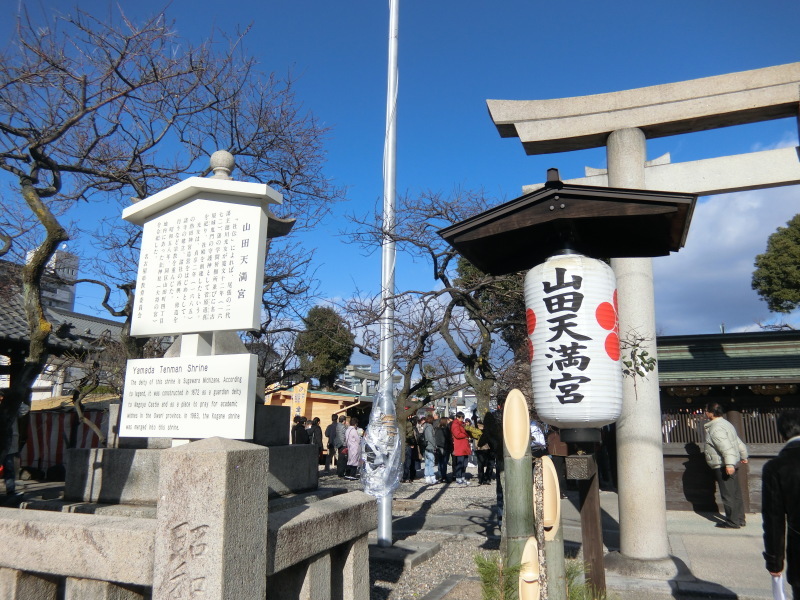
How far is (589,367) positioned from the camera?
4.13m

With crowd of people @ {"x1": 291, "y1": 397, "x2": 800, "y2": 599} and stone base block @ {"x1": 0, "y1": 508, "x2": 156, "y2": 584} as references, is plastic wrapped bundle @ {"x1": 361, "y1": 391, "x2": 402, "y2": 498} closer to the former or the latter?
crowd of people @ {"x1": 291, "y1": 397, "x2": 800, "y2": 599}

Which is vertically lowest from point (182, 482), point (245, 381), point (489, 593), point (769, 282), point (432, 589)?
point (432, 589)

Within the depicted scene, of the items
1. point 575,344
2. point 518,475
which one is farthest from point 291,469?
point 575,344

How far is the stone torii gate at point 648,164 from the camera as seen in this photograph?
6477 millimetres

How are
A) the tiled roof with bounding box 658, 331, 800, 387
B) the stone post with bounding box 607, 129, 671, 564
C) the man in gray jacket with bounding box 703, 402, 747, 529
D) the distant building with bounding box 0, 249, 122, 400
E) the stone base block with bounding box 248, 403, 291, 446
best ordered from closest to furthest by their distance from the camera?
1. the stone base block with bounding box 248, 403, 291, 446
2. the stone post with bounding box 607, 129, 671, 564
3. the man in gray jacket with bounding box 703, 402, 747, 529
4. the tiled roof with bounding box 658, 331, 800, 387
5. the distant building with bounding box 0, 249, 122, 400

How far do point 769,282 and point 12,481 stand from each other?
26072 mm

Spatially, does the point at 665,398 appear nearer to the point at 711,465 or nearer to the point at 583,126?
the point at 711,465

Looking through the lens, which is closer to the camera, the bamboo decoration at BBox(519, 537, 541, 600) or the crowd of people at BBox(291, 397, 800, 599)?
the bamboo decoration at BBox(519, 537, 541, 600)

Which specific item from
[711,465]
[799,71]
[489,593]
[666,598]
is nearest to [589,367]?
[489,593]

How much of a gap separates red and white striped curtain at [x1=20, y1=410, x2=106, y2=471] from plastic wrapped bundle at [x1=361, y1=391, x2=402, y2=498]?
31.3ft

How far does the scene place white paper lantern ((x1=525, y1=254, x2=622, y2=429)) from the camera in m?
4.13

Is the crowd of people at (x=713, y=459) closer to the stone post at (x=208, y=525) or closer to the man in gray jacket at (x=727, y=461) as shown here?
the man in gray jacket at (x=727, y=461)

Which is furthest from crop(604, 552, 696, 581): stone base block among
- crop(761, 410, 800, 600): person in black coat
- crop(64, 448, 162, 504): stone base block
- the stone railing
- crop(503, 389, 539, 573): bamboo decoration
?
crop(64, 448, 162, 504): stone base block

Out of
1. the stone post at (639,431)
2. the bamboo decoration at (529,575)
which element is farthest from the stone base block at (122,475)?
the stone post at (639,431)
